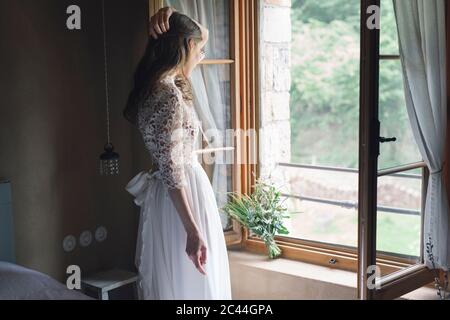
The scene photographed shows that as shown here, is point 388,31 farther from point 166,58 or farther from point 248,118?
point 166,58

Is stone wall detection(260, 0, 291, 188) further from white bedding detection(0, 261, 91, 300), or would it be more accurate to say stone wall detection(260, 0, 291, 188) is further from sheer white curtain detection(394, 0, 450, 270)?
white bedding detection(0, 261, 91, 300)

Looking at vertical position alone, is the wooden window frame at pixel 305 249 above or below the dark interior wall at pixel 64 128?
below

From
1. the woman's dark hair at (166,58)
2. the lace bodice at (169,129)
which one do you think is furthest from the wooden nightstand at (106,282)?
the woman's dark hair at (166,58)

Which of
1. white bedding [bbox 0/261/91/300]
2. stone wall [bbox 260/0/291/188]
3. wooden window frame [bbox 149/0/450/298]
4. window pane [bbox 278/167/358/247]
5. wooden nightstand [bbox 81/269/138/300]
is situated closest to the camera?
white bedding [bbox 0/261/91/300]

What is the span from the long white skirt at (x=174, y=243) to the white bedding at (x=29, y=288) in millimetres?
464

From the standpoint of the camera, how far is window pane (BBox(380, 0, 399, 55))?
2580 mm

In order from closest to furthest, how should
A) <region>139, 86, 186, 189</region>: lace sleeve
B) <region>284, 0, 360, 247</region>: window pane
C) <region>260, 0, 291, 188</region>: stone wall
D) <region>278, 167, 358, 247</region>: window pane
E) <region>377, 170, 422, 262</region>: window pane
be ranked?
<region>139, 86, 186, 189</region>: lace sleeve → <region>377, 170, 422, 262</region>: window pane → <region>260, 0, 291, 188</region>: stone wall → <region>278, 167, 358, 247</region>: window pane → <region>284, 0, 360, 247</region>: window pane

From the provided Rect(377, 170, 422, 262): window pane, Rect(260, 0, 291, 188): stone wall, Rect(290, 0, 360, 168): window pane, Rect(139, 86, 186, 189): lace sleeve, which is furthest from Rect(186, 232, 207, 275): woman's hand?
Rect(290, 0, 360, 168): window pane

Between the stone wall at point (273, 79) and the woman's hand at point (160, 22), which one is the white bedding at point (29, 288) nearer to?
the woman's hand at point (160, 22)

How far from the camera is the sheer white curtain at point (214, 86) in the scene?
2.86m

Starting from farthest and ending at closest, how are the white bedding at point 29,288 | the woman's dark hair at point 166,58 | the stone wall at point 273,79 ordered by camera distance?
the stone wall at point 273,79 → the woman's dark hair at point 166,58 → the white bedding at point 29,288

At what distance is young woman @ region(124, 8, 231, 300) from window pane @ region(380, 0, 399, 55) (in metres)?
0.79

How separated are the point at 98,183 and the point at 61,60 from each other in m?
0.59
